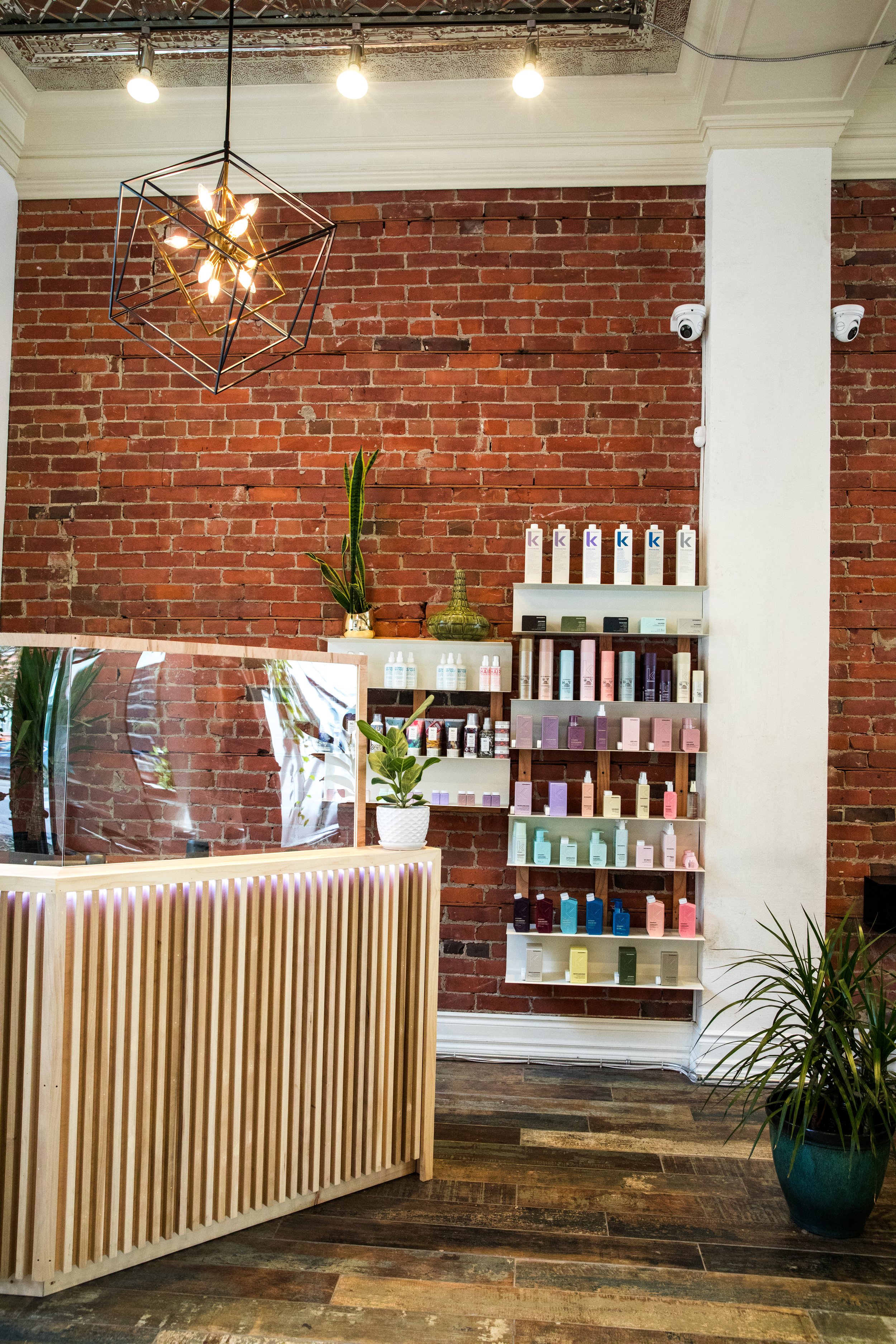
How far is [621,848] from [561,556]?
1.26 meters

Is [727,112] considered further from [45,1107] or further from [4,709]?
[45,1107]

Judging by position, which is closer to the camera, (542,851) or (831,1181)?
(831,1181)

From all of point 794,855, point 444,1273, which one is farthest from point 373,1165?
point 794,855

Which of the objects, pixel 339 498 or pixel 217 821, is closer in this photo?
pixel 217 821

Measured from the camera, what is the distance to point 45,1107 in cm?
222

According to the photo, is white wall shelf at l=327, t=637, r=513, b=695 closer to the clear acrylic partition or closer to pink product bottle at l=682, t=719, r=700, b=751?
pink product bottle at l=682, t=719, r=700, b=751

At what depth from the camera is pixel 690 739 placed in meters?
3.75

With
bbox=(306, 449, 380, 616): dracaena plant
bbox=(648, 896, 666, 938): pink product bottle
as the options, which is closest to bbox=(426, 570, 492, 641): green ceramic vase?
bbox=(306, 449, 380, 616): dracaena plant

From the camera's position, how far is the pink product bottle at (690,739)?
147 inches

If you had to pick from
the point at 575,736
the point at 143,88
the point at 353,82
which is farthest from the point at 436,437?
the point at 143,88

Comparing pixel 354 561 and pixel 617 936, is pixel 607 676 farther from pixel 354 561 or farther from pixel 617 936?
pixel 354 561

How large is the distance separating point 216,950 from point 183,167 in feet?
6.35

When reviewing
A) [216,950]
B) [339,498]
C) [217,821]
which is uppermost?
[339,498]

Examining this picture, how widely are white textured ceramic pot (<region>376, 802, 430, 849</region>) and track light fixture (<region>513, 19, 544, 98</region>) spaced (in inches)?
103
